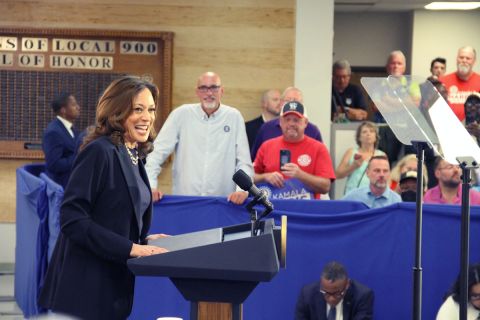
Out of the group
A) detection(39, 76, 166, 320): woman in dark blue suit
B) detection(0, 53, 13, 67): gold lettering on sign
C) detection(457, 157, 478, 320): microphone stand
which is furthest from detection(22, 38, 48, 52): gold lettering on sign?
detection(39, 76, 166, 320): woman in dark blue suit

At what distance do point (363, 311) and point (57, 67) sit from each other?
210 inches

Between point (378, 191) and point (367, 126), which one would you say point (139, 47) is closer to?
point (367, 126)

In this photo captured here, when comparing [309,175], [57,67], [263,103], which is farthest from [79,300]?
[57,67]

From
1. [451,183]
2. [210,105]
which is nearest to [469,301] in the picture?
[451,183]

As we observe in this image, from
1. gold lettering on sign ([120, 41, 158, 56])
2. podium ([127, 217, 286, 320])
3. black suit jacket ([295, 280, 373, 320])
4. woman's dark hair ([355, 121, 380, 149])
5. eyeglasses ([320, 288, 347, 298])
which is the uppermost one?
gold lettering on sign ([120, 41, 158, 56])

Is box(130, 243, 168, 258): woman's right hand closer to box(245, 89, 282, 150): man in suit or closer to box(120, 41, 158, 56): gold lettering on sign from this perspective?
box(245, 89, 282, 150): man in suit

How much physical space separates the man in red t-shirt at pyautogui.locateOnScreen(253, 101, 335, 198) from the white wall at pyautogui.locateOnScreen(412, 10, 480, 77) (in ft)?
23.4

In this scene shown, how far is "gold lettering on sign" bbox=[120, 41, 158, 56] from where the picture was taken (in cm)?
1096

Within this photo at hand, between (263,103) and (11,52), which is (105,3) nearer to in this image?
(11,52)

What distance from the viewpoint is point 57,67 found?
11086mm

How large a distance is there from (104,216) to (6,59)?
24.7ft

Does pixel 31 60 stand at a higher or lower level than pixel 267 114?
higher

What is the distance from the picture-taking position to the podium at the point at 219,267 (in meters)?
3.45

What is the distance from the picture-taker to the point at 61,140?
10062 millimetres
